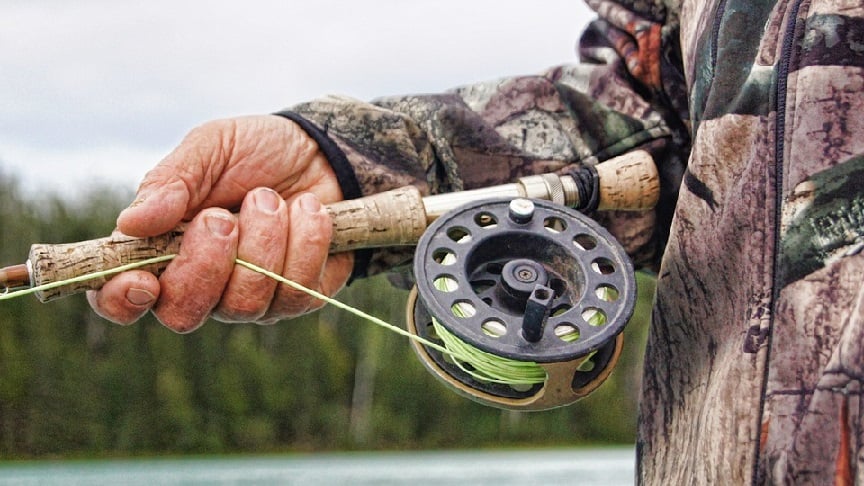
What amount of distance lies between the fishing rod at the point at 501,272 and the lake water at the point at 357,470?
13.1m

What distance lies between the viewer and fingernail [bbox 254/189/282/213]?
5.44 feet

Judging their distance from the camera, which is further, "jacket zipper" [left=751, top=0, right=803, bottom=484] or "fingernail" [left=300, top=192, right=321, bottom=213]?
"fingernail" [left=300, top=192, right=321, bottom=213]

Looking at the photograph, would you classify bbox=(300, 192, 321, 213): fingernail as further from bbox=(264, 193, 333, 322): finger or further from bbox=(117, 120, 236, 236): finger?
bbox=(117, 120, 236, 236): finger

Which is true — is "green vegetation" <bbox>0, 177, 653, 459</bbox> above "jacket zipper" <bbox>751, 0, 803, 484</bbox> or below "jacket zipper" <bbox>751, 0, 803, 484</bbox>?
below

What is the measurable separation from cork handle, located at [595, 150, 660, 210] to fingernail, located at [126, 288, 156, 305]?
77cm

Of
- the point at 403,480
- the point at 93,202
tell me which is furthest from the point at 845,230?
the point at 93,202

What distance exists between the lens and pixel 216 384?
787 inches

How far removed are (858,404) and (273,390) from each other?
1989 centimetres

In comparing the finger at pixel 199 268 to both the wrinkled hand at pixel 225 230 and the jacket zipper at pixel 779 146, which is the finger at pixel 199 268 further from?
the jacket zipper at pixel 779 146

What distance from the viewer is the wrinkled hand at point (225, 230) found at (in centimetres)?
161

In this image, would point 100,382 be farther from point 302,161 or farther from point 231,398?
point 302,161

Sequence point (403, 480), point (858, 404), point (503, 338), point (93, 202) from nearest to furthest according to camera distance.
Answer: point (858, 404) → point (503, 338) → point (403, 480) → point (93, 202)

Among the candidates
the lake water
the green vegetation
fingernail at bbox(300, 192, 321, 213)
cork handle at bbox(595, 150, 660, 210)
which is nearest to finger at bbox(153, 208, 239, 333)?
fingernail at bbox(300, 192, 321, 213)

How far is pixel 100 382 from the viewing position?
19844 mm
